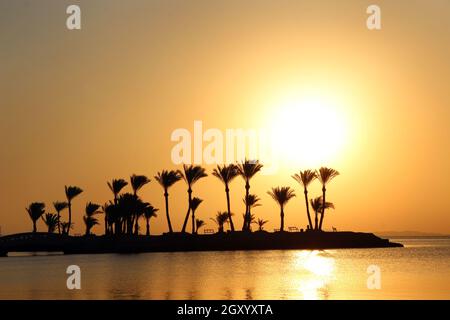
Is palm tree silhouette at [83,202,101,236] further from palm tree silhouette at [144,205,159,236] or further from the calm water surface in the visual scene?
the calm water surface

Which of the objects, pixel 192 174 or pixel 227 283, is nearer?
pixel 227 283

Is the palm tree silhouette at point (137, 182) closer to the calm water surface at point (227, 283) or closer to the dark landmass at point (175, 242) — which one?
the dark landmass at point (175, 242)

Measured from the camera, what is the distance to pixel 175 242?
355 feet

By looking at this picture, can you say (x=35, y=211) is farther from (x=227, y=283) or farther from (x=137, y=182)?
(x=227, y=283)

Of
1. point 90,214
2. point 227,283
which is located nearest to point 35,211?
point 90,214

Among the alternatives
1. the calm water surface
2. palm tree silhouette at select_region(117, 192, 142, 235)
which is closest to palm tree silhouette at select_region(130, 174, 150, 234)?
palm tree silhouette at select_region(117, 192, 142, 235)

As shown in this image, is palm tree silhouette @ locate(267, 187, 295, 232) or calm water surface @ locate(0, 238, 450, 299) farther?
palm tree silhouette @ locate(267, 187, 295, 232)

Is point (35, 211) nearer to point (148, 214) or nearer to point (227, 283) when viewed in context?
point (148, 214)

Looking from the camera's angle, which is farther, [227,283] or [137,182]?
[137,182]

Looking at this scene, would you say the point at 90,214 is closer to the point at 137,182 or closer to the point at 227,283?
the point at 137,182

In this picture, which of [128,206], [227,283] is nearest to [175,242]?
[128,206]

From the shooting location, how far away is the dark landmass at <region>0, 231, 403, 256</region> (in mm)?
106688

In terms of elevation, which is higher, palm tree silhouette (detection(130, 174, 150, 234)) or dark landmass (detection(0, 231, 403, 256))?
palm tree silhouette (detection(130, 174, 150, 234))
